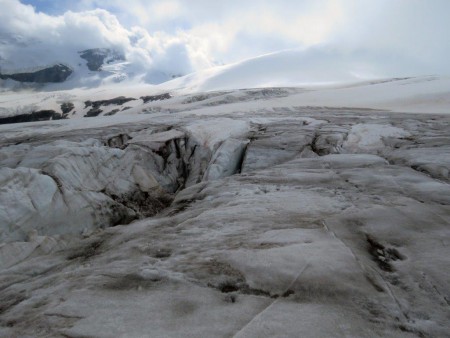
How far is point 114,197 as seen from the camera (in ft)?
27.4

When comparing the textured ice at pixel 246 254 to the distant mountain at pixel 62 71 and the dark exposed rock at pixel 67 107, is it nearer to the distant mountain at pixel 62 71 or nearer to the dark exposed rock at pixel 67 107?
the dark exposed rock at pixel 67 107

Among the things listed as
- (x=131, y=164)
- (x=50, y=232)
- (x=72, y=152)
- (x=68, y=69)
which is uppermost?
(x=68, y=69)

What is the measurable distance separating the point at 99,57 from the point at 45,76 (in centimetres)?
2910

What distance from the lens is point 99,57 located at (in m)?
123

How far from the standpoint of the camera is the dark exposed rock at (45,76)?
96.4 m

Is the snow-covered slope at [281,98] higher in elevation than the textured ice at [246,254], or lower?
higher

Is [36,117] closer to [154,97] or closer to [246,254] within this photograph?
[154,97]

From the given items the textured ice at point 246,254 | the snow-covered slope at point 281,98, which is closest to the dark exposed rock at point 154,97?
the snow-covered slope at point 281,98

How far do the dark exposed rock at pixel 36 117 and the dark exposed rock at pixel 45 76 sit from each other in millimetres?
61350

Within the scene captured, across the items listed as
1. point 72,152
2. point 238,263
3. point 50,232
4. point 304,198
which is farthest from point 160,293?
point 72,152

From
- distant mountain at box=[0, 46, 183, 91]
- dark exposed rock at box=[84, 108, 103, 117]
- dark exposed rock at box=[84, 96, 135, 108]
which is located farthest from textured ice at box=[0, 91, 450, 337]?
distant mountain at box=[0, 46, 183, 91]

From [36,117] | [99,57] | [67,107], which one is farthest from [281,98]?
[99,57]

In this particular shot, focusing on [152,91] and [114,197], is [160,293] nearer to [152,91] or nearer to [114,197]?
[114,197]

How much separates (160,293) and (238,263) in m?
0.72
